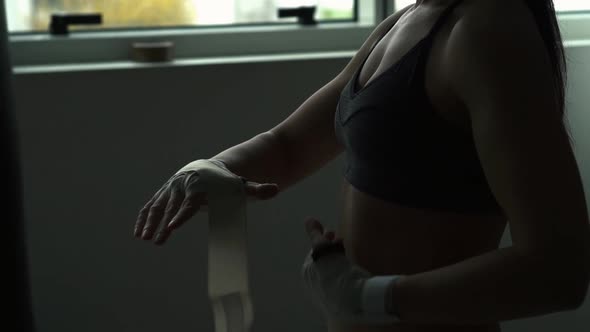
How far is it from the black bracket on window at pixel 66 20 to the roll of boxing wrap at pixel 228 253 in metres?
1.07

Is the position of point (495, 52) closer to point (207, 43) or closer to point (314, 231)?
A: point (314, 231)

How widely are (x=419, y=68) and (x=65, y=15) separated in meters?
1.30

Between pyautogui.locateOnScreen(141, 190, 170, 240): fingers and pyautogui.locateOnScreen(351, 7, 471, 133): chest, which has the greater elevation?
pyautogui.locateOnScreen(351, 7, 471, 133): chest

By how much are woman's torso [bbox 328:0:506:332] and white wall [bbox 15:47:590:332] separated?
34.4 inches

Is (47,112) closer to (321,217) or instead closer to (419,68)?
(321,217)

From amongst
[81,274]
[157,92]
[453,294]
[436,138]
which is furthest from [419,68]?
[81,274]

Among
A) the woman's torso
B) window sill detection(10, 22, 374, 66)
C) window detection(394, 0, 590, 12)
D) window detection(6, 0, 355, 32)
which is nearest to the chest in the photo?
the woman's torso

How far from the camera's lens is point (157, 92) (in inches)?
75.9

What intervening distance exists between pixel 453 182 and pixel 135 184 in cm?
108

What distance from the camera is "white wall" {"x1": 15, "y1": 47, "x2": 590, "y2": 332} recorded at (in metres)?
1.88

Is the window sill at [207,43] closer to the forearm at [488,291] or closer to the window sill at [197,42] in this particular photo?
the window sill at [197,42]

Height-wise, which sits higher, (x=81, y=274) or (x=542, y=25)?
(x=542, y=25)

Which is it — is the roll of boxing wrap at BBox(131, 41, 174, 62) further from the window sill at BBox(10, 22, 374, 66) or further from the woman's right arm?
the woman's right arm

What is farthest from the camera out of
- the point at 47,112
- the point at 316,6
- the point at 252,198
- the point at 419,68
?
the point at 316,6
